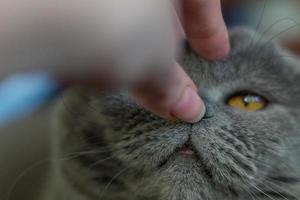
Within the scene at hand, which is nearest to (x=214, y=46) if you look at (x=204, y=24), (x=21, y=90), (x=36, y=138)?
(x=204, y=24)

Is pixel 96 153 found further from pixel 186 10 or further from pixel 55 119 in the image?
pixel 186 10

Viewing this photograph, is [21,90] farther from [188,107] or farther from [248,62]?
[248,62]

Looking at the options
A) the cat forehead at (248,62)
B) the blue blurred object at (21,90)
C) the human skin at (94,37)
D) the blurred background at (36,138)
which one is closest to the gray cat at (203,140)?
the cat forehead at (248,62)

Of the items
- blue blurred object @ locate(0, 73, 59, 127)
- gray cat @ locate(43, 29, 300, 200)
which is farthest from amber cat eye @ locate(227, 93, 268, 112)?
blue blurred object @ locate(0, 73, 59, 127)

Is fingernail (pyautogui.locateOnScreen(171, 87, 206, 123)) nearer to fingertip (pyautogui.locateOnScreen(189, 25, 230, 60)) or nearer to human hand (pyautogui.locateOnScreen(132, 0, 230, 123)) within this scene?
human hand (pyautogui.locateOnScreen(132, 0, 230, 123))

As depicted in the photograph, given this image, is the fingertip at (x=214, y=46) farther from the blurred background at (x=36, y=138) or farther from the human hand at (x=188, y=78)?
the blurred background at (x=36, y=138)

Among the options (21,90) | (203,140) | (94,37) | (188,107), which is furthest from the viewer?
(203,140)
